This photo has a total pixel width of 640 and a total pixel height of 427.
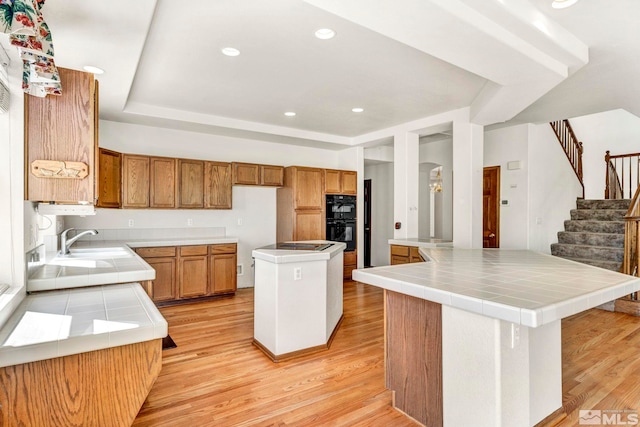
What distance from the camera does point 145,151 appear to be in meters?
4.99

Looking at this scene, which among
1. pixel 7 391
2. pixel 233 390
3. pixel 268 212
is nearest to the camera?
pixel 7 391

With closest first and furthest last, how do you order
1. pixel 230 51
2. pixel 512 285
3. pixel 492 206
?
pixel 512 285, pixel 230 51, pixel 492 206

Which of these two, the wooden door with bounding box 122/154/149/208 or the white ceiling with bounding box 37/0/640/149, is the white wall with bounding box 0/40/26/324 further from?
the wooden door with bounding box 122/154/149/208

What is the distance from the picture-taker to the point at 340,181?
246 inches

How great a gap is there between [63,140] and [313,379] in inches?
88.3

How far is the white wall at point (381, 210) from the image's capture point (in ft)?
25.0

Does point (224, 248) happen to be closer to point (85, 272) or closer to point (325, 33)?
point (85, 272)

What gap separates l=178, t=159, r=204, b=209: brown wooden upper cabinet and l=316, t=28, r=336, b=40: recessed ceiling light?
10.0 ft

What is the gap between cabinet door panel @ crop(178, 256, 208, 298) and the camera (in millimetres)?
4754

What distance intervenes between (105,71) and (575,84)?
4.44m

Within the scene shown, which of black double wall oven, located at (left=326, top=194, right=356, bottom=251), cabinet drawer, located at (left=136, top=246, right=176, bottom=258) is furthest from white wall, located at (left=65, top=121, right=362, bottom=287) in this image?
black double wall oven, located at (left=326, top=194, right=356, bottom=251)

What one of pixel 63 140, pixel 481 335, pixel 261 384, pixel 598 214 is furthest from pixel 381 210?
pixel 63 140

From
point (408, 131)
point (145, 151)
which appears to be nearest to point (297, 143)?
point (408, 131)

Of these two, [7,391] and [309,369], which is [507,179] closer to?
[309,369]
